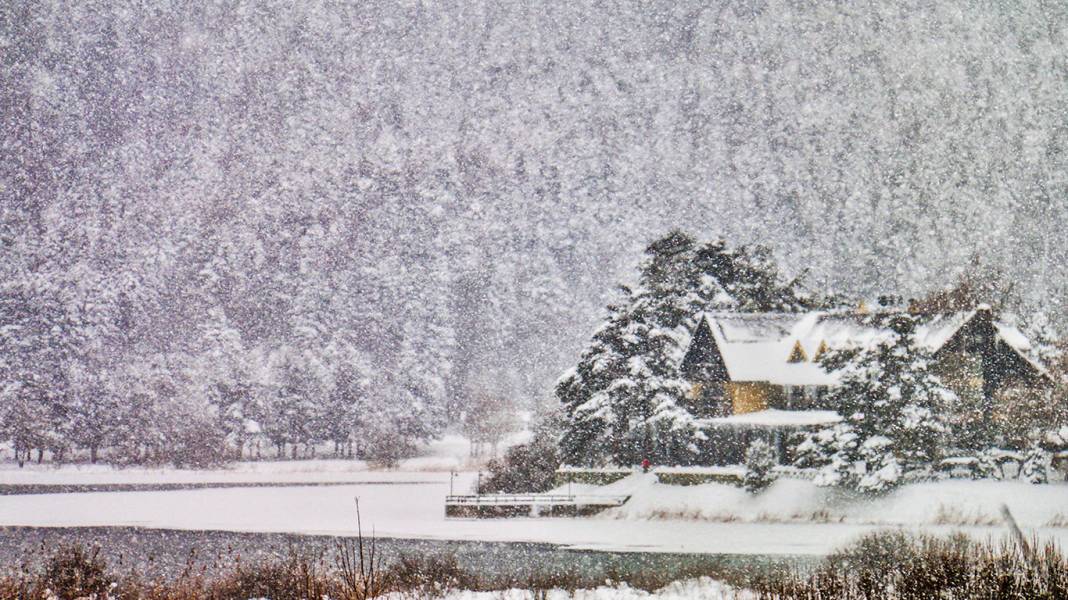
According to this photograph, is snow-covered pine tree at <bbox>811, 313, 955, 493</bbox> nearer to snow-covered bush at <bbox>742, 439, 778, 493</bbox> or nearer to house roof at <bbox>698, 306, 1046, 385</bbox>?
snow-covered bush at <bbox>742, 439, 778, 493</bbox>

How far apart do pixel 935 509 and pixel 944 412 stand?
5.99 meters

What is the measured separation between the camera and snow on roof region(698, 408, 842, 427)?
45.0 meters

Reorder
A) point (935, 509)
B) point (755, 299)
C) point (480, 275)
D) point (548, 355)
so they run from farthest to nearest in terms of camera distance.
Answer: point (480, 275), point (548, 355), point (755, 299), point (935, 509)

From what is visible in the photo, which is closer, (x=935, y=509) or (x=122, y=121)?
(x=935, y=509)

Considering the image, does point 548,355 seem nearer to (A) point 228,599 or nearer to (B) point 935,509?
(B) point 935,509

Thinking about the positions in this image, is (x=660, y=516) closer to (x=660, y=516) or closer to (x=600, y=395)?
(x=660, y=516)

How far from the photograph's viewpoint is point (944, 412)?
36281mm

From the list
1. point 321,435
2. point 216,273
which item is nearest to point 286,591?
point 321,435

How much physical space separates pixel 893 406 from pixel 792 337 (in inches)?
644

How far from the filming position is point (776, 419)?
45.8 meters

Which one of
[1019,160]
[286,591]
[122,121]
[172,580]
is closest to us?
[286,591]

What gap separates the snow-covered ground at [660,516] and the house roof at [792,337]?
981cm

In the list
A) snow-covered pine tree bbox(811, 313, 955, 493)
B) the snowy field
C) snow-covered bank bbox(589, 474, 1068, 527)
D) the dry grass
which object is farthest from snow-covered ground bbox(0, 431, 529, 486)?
the dry grass

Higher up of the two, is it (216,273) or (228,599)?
(216,273)
